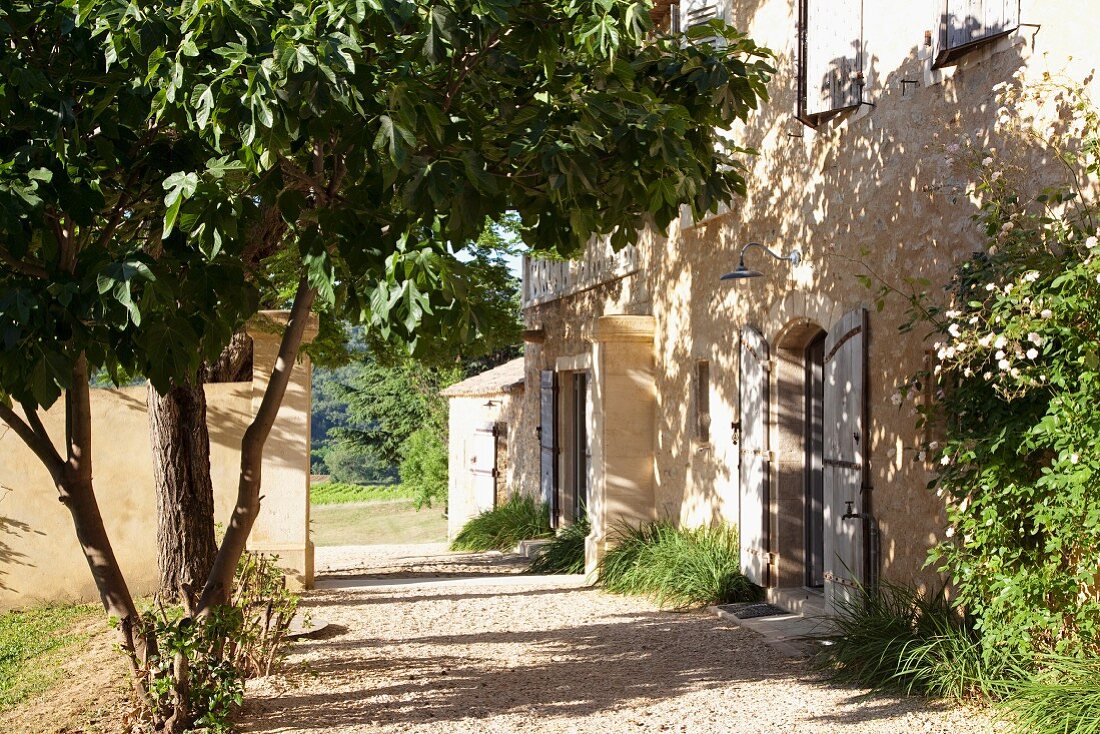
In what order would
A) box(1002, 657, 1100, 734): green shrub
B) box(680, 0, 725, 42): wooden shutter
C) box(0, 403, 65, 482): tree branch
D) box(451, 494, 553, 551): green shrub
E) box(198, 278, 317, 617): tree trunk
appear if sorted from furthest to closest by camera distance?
box(451, 494, 553, 551): green shrub
box(680, 0, 725, 42): wooden shutter
box(198, 278, 317, 617): tree trunk
box(0, 403, 65, 482): tree branch
box(1002, 657, 1100, 734): green shrub

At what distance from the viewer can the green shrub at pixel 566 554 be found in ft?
36.2

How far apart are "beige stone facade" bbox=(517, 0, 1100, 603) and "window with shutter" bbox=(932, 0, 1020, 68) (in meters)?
0.04

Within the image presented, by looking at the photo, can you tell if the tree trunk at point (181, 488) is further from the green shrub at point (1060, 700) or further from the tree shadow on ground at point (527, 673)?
the green shrub at point (1060, 700)

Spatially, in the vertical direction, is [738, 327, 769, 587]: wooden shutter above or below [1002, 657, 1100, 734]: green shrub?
above

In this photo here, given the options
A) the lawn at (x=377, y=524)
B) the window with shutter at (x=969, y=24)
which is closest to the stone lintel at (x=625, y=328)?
the window with shutter at (x=969, y=24)

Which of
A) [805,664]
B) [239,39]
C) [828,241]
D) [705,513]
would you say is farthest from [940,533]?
[239,39]

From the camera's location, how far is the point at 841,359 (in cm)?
703

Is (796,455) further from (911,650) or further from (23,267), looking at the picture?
(23,267)

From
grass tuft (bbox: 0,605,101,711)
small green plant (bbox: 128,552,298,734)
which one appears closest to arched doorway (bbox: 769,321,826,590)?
small green plant (bbox: 128,552,298,734)

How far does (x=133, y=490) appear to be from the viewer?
8930 millimetres

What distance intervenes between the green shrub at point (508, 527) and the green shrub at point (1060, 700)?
30.8 ft

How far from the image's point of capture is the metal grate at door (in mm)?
7734

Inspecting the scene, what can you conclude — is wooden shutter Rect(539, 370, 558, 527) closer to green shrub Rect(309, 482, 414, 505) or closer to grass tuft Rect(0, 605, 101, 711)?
grass tuft Rect(0, 605, 101, 711)

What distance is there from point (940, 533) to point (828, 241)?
223 cm
